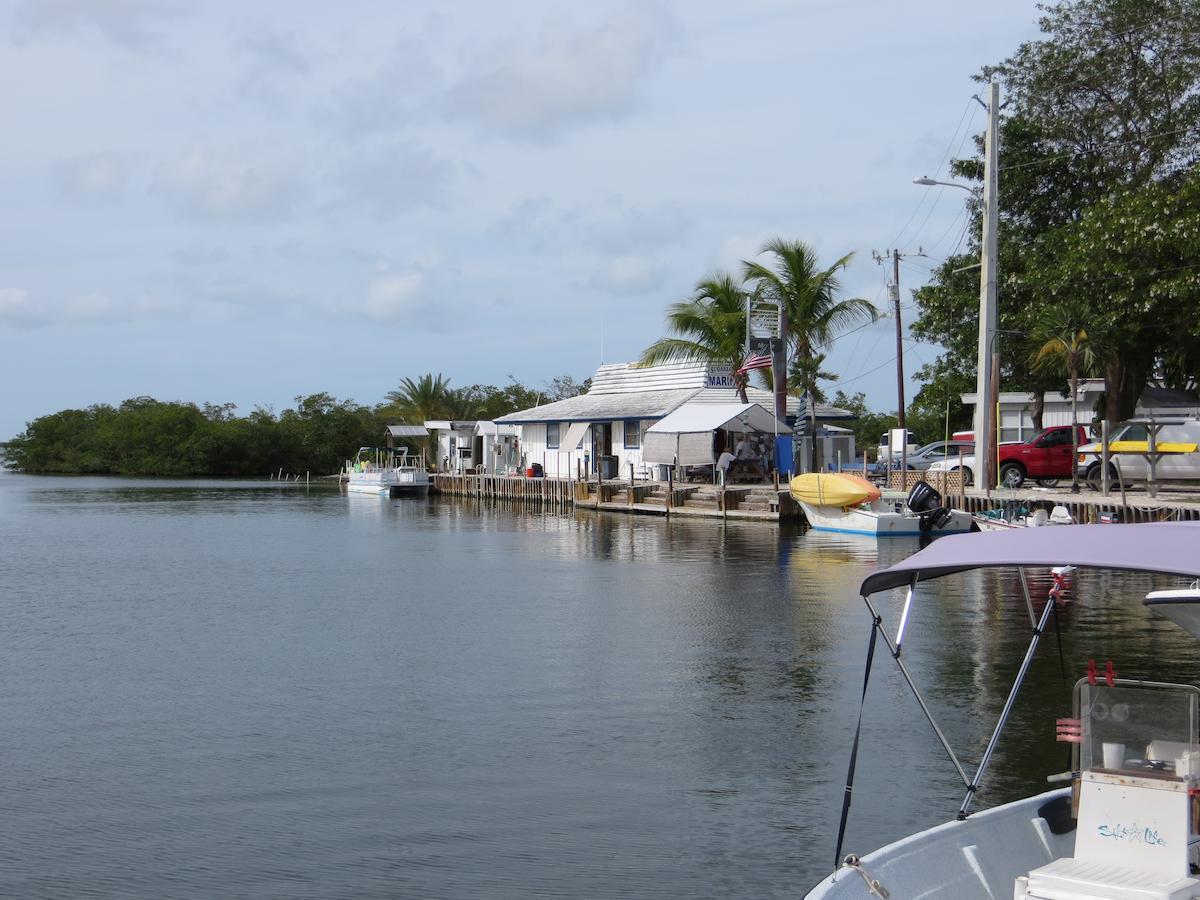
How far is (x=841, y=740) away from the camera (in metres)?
13.6

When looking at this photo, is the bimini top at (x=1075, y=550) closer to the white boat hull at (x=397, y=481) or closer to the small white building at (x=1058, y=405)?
the small white building at (x=1058, y=405)

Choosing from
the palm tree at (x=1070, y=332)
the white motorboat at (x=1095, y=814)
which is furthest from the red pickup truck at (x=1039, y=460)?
the white motorboat at (x=1095, y=814)

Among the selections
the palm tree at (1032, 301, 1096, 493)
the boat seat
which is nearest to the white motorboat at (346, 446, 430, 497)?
the palm tree at (1032, 301, 1096, 493)

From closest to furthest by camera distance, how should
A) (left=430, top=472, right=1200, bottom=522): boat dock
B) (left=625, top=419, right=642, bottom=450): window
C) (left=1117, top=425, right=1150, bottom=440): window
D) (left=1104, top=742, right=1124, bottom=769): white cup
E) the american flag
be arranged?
(left=1104, top=742, right=1124, bottom=769): white cup
(left=430, top=472, right=1200, bottom=522): boat dock
(left=1117, top=425, right=1150, bottom=440): window
the american flag
(left=625, top=419, right=642, bottom=450): window

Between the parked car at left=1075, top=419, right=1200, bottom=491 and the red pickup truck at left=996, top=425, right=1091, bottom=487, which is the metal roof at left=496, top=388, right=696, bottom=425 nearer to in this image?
the red pickup truck at left=996, top=425, right=1091, bottom=487

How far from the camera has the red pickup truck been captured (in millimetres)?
36406

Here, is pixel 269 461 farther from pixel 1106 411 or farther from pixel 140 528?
pixel 1106 411

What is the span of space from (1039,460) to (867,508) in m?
4.94

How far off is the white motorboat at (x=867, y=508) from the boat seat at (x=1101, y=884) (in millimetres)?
27367

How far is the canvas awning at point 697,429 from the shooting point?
4494 centimetres

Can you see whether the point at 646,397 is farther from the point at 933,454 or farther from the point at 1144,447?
the point at 1144,447

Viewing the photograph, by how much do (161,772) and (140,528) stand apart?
3497cm

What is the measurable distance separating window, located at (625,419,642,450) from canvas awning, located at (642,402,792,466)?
5372 millimetres

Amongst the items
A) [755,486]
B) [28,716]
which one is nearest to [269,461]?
[755,486]
